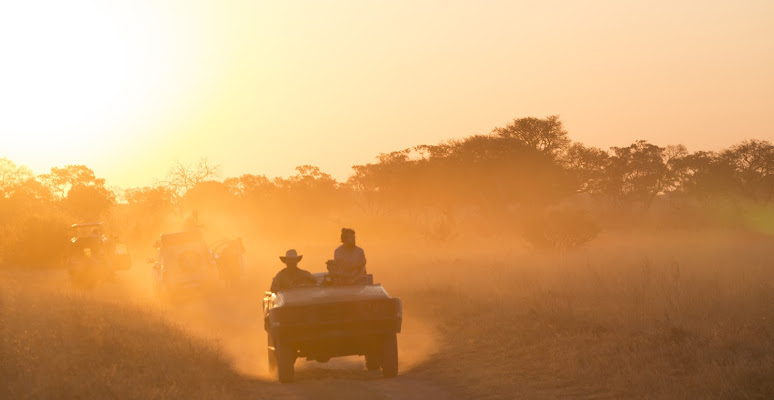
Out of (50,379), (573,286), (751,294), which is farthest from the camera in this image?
(573,286)

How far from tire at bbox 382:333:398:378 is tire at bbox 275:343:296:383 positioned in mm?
1356

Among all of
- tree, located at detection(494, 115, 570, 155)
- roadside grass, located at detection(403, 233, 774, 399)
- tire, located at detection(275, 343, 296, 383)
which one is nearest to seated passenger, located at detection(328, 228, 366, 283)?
tire, located at detection(275, 343, 296, 383)

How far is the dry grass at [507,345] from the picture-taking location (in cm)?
1059

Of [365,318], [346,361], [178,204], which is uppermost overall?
[178,204]

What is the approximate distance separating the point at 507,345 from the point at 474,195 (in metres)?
45.4

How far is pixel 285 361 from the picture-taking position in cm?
1222

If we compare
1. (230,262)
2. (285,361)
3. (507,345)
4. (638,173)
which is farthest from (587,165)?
(285,361)

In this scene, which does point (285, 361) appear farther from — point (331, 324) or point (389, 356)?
point (389, 356)

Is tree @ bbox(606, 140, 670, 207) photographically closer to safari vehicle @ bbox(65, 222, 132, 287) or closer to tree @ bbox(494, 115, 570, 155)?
tree @ bbox(494, 115, 570, 155)

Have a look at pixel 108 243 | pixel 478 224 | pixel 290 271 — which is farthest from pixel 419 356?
pixel 478 224

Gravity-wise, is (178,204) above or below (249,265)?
above

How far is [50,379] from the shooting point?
33.4 feet

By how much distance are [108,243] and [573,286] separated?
22737 millimetres

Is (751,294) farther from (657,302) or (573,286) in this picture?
(573,286)
